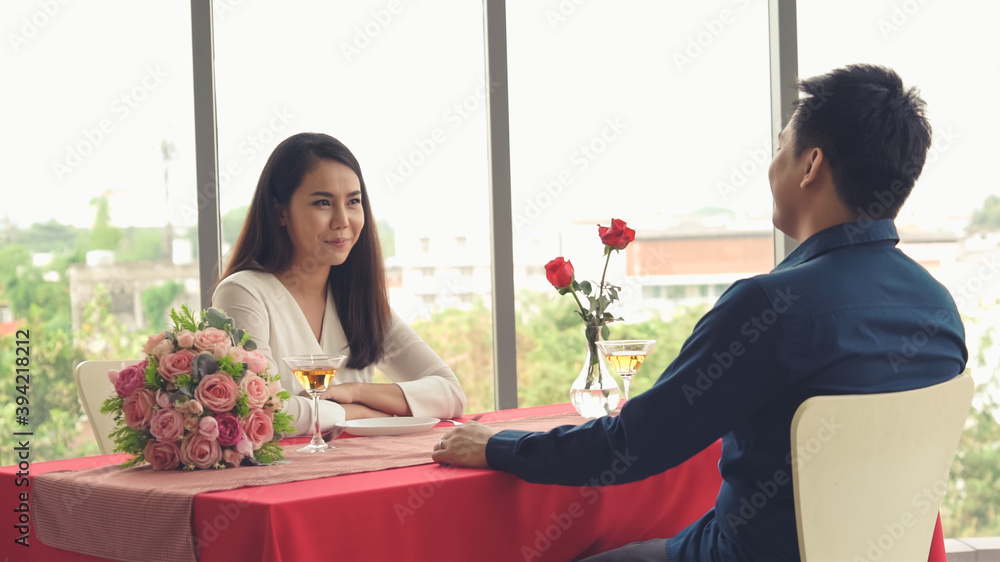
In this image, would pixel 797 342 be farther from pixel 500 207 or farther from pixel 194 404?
pixel 500 207

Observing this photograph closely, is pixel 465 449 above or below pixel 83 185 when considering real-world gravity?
below

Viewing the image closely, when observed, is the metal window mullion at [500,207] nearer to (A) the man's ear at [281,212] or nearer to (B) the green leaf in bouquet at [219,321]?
(A) the man's ear at [281,212]

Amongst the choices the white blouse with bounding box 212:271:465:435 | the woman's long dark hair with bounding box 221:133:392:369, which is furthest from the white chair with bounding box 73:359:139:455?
the woman's long dark hair with bounding box 221:133:392:369

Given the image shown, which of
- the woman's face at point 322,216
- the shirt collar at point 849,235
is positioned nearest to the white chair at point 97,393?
the woman's face at point 322,216

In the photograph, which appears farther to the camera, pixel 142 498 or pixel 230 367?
pixel 230 367

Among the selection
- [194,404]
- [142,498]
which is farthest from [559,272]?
[142,498]

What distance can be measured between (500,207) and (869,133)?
192cm

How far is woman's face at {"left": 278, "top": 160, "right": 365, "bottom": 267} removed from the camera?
7.85 feet

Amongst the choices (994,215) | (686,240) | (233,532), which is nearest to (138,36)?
(686,240)

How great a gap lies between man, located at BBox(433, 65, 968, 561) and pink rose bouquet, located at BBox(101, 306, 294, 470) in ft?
1.05

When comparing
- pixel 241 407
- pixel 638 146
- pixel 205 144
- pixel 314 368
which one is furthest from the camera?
pixel 638 146

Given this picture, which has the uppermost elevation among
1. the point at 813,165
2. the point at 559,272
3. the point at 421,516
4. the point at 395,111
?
the point at 395,111

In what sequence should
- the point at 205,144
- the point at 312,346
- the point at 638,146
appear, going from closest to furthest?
the point at 312,346, the point at 205,144, the point at 638,146

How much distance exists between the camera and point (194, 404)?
1.39 meters
